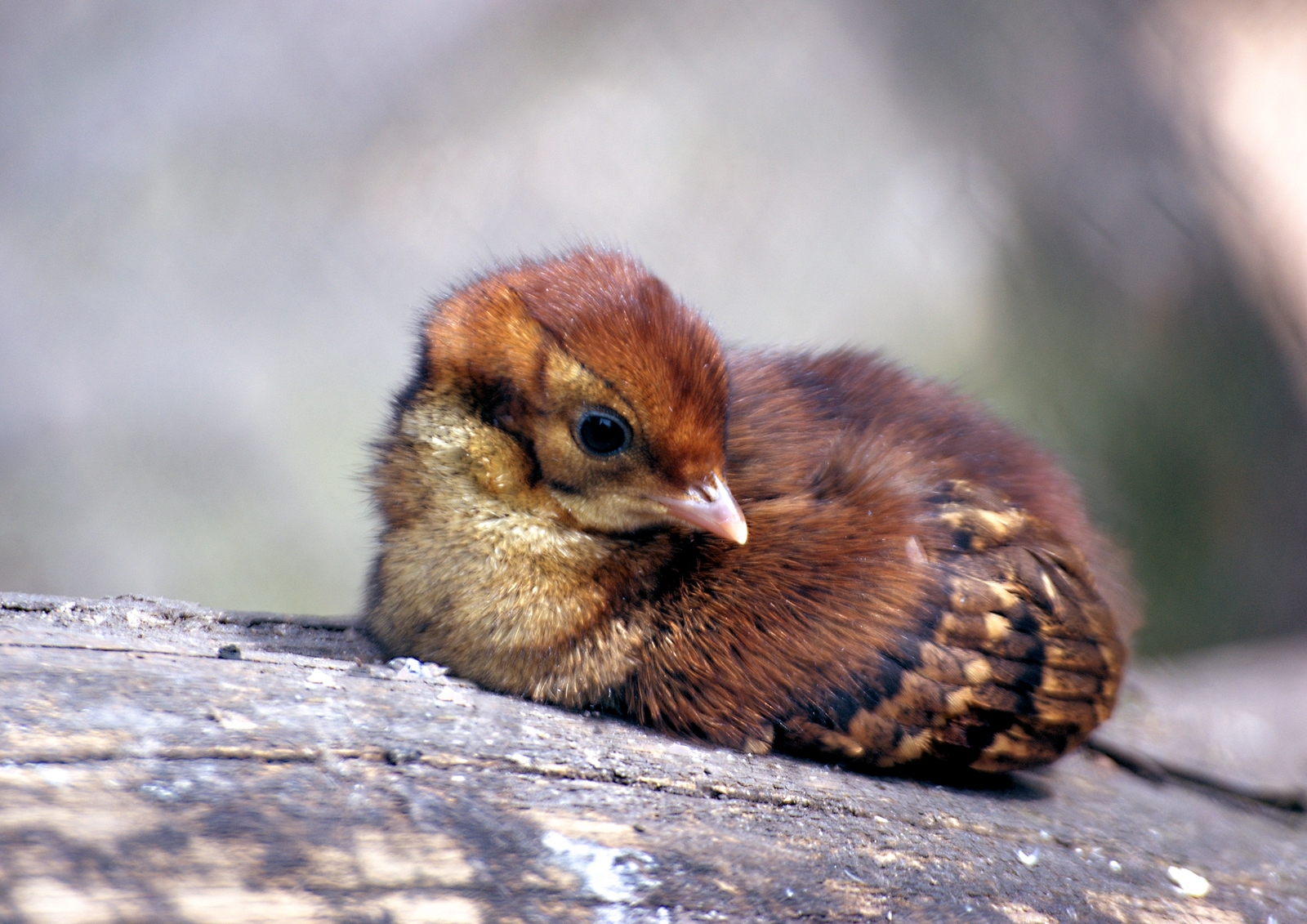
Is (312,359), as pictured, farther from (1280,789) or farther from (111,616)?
(1280,789)

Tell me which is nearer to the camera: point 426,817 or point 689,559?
point 426,817

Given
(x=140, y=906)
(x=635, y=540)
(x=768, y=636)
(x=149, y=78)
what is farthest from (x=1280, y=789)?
(x=149, y=78)

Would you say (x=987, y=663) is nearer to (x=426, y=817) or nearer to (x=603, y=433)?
(x=603, y=433)

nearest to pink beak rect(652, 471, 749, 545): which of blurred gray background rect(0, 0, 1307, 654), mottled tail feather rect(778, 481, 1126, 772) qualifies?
mottled tail feather rect(778, 481, 1126, 772)

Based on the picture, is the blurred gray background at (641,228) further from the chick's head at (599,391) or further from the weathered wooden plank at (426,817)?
the weathered wooden plank at (426,817)

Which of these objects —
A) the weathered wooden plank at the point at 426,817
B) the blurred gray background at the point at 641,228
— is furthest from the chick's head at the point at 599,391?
the blurred gray background at the point at 641,228

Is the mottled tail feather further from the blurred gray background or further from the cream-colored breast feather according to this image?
the blurred gray background

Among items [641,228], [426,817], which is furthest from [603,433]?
[641,228]
